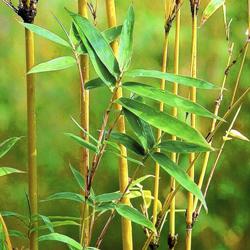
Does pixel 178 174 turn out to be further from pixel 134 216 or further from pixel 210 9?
pixel 210 9

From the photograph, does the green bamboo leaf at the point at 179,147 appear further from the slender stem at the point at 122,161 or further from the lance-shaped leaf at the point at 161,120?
the slender stem at the point at 122,161

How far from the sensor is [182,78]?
1000mm

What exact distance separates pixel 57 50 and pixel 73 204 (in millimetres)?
417

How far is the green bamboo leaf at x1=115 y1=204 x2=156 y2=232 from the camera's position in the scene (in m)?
1.04

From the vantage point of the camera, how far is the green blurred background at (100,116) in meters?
1.73

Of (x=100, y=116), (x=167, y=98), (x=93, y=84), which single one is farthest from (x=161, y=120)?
(x=100, y=116)

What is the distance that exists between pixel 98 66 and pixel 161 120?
12 centimetres

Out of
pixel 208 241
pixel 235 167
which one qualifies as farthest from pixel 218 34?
pixel 208 241

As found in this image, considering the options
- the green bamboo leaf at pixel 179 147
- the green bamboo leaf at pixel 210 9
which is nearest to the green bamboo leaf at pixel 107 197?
the green bamboo leaf at pixel 179 147

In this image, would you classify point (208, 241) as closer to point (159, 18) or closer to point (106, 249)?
point (106, 249)

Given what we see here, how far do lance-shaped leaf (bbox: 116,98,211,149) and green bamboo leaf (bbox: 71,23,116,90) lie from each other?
0.03 metres

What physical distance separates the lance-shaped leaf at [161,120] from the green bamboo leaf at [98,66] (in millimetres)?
33

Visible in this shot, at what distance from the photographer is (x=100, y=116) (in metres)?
1.80

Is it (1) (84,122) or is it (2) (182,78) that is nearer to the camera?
(2) (182,78)
